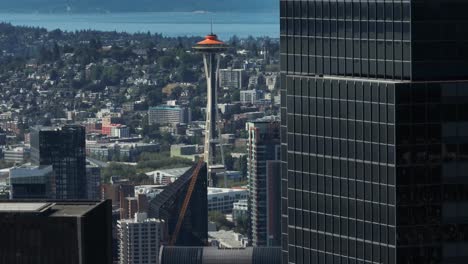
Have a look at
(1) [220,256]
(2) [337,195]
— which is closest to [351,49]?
(2) [337,195]

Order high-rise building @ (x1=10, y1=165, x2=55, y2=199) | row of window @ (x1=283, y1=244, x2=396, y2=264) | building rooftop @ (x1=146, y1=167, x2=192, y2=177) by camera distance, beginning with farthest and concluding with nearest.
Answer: building rooftop @ (x1=146, y1=167, x2=192, y2=177)
high-rise building @ (x1=10, y1=165, x2=55, y2=199)
row of window @ (x1=283, y1=244, x2=396, y2=264)

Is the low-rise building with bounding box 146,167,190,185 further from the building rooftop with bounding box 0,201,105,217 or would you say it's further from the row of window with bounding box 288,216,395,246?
the row of window with bounding box 288,216,395,246

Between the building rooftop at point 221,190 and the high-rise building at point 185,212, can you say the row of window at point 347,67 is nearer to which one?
the high-rise building at point 185,212

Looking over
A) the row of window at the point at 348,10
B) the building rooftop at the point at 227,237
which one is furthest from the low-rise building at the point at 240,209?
the row of window at the point at 348,10

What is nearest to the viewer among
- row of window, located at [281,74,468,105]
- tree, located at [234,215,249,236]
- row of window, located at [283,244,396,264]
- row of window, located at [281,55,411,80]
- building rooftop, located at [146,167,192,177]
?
row of window, located at [281,74,468,105]

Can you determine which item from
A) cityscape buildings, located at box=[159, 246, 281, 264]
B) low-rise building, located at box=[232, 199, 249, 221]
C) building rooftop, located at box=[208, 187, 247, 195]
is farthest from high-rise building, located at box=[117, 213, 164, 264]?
building rooftop, located at box=[208, 187, 247, 195]

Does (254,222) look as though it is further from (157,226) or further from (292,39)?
(292,39)
